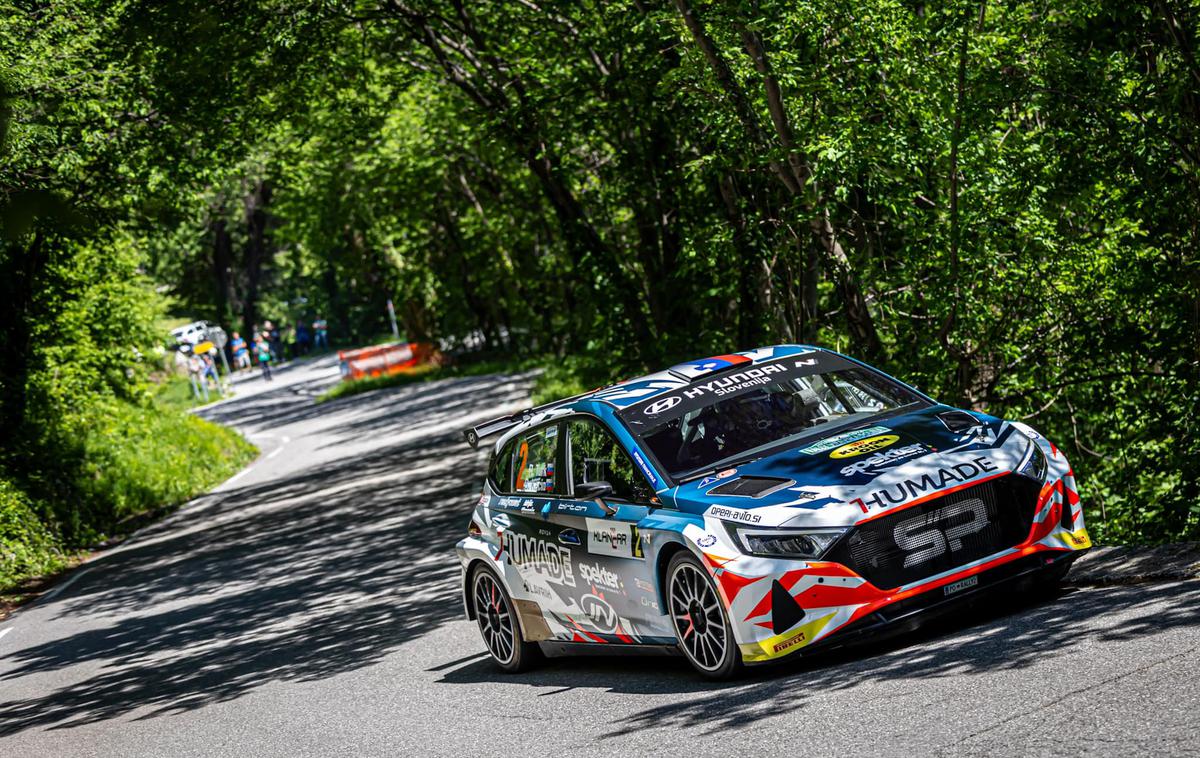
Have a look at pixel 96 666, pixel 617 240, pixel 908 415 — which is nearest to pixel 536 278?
pixel 617 240

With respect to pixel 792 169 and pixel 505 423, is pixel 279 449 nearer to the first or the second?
pixel 792 169

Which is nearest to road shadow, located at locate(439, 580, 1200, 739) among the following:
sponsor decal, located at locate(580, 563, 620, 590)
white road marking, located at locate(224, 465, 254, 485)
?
sponsor decal, located at locate(580, 563, 620, 590)

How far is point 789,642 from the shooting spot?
270 inches

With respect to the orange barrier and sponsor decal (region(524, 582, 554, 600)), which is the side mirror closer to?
sponsor decal (region(524, 582, 554, 600))

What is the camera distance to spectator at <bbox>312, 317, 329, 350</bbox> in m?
83.4

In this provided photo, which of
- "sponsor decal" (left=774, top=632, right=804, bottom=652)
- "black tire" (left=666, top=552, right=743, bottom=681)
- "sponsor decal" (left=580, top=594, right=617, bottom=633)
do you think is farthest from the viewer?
"sponsor decal" (left=580, top=594, right=617, bottom=633)

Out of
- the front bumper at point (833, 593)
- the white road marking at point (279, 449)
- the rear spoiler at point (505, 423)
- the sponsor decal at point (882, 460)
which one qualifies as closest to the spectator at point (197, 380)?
→ the white road marking at point (279, 449)

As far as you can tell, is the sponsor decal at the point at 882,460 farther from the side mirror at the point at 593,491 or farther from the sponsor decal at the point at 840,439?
the side mirror at the point at 593,491

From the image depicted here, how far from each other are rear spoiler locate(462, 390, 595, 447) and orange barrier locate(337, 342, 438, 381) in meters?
43.6

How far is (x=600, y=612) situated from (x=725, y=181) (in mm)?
8233

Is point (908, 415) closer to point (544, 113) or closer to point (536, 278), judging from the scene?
point (544, 113)

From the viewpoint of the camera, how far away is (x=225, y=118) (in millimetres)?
20750

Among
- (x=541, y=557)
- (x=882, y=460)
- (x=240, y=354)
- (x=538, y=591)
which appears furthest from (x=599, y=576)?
(x=240, y=354)

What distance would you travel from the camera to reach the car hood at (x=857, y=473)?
6.79 metres
